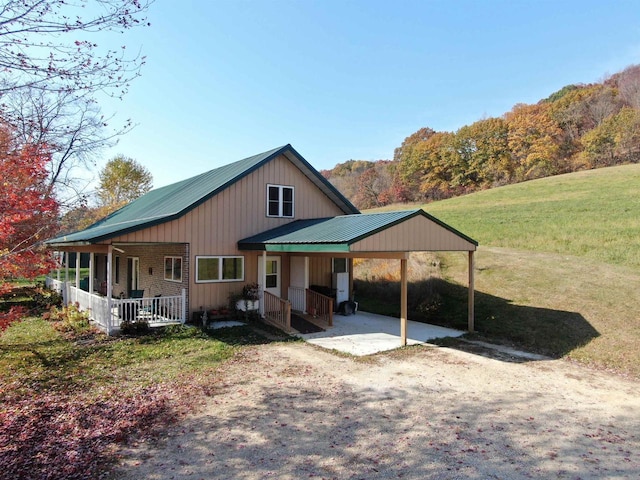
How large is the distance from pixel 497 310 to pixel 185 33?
38.1 feet

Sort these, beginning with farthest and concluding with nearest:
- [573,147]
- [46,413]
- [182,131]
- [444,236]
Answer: [573,147]
[182,131]
[444,236]
[46,413]

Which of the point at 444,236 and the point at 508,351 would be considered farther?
the point at 444,236

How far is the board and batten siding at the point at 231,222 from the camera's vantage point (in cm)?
1265

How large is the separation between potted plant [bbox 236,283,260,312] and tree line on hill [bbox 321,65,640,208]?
4323 centimetres

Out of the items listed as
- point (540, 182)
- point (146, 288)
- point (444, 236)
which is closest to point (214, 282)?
point (146, 288)

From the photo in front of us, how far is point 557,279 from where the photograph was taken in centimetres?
1457

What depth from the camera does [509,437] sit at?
17.6 ft

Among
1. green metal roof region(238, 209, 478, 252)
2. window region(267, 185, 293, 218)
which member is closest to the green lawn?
green metal roof region(238, 209, 478, 252)

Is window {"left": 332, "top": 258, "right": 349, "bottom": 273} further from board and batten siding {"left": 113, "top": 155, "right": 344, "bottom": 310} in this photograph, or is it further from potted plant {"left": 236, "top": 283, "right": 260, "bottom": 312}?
potted plant {"left": 236, "top": 283, "right": 260, "bottom": 312}

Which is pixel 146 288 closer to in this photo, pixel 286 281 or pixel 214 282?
pixel 214 282

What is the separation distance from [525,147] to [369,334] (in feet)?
154

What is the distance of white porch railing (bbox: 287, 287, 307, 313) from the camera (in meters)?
14.1

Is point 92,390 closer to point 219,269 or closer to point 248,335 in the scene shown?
point 248,335

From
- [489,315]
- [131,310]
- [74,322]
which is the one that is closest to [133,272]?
[74,322]
